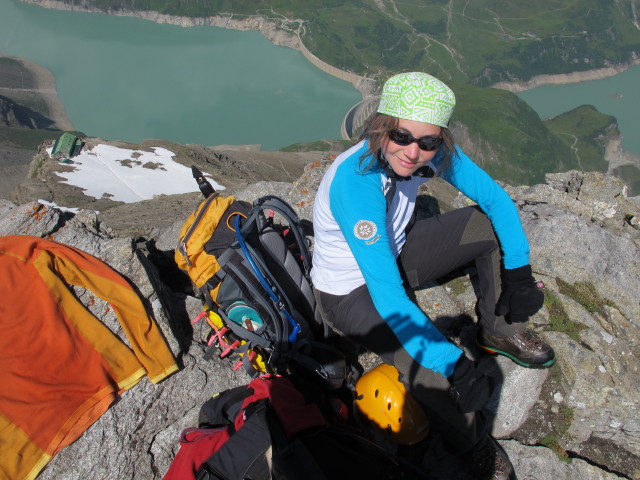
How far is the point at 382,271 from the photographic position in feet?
11.3

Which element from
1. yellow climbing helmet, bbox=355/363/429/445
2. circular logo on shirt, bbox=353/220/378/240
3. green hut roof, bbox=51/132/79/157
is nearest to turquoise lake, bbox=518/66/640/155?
green hut roof, bbox=51/132/79/157

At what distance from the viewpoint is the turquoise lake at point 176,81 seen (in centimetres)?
12838

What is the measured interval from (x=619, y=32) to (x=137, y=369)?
10241 inches

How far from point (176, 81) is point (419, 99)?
6185 inches

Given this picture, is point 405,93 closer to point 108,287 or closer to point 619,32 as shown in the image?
point 108,287

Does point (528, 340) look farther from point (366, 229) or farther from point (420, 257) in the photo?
point (366, 229)

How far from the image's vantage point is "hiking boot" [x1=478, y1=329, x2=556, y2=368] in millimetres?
4441

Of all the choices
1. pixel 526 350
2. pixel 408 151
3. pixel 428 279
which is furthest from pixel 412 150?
pixel 526 350

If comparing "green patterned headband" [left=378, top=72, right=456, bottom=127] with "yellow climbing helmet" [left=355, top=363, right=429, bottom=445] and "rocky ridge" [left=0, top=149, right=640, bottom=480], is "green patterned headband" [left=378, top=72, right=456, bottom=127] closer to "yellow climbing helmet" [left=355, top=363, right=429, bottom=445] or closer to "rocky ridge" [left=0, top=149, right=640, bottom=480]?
"yellow climbing helmet" [left=355, top=363, right=429, bottom=445]

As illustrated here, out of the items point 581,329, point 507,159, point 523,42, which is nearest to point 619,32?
point 523,42

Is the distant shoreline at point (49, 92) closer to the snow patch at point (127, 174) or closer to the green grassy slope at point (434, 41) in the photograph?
the green grassy slope at point (434, 41)

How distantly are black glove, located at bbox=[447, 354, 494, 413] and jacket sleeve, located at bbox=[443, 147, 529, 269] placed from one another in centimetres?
135

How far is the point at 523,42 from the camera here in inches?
7515

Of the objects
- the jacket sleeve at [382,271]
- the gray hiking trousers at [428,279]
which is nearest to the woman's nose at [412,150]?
the jacket sleeve at [382,271]
